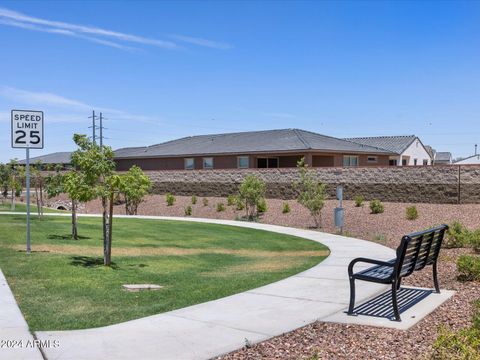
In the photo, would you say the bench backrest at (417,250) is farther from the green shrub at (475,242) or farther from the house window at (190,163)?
the house window at (190,163)

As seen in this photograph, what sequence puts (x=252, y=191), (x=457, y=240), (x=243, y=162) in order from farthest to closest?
(x=243, y=162)
(x=252, y=191)
(x=457, y=240)

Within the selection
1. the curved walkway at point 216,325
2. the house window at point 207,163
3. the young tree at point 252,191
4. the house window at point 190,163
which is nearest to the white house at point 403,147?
the house window at point 207,163

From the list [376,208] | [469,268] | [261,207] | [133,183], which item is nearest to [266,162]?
[261,207]

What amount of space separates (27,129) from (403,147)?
4366 cm

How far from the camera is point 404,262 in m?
7.30

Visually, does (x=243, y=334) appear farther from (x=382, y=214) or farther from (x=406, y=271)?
(x=382, y=214)

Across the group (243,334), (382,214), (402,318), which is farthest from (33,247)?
(382,214)

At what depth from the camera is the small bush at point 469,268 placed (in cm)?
924

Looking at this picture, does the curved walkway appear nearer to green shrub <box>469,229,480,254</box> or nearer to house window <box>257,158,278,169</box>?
green shrub <box>469,229,480,254</box>

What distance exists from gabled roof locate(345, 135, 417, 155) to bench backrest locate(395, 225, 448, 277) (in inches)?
1636

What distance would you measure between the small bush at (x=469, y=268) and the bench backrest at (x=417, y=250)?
0.98 m

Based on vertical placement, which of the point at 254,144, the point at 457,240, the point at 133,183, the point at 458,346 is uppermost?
the point at 254,144

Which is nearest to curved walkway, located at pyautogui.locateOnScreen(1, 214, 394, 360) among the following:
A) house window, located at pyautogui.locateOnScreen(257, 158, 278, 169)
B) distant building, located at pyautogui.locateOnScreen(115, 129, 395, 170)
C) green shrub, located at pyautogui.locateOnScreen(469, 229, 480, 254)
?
green shrub, located at pyautogui.locateOnScreen(469, 229, 480, 254)

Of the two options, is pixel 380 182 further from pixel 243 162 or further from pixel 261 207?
pixel 243 162
